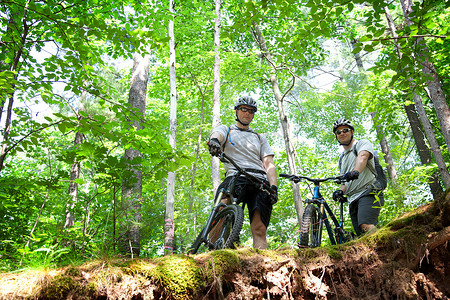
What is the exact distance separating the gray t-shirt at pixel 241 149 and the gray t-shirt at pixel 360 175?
4.27 feet

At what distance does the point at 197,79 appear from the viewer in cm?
1317

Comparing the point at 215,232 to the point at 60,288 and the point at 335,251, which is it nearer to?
the point at 335,251

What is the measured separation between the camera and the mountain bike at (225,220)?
327 cm

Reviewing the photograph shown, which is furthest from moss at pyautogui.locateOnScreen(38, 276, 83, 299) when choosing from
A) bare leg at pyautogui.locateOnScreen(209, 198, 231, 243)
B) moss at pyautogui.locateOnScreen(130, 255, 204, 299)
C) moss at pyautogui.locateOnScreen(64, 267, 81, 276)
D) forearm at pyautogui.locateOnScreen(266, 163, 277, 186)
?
forearm at pyautogui.locateOnScreen(266, 163, 277, 186)

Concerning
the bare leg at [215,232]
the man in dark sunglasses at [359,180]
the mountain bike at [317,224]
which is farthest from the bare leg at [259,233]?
the man in dark sunglasses at [359,180]

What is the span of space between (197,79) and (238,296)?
11.9 m

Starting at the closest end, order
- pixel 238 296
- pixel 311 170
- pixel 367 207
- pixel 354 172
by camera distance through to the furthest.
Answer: pixel 238 296 → pixel 354 172 → pixel 367 207 → pixel 311 170

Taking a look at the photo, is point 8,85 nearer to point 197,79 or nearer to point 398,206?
point 398,206

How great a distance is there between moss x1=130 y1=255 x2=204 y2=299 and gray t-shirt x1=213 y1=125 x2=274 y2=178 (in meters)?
2.04

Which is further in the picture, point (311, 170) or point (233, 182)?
point (311, 170)

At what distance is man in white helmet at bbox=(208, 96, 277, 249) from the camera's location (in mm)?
3979

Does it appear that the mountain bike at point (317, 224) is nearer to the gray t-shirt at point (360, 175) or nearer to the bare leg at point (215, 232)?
the gray t-shirt at point (360, 175)

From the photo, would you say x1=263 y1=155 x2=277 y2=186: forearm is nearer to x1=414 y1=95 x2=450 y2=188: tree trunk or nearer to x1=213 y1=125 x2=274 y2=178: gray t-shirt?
x1=213 y1=125 x2=274 y2=178: gray t-shirt

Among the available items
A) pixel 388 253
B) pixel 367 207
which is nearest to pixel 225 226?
pixel 388 253
